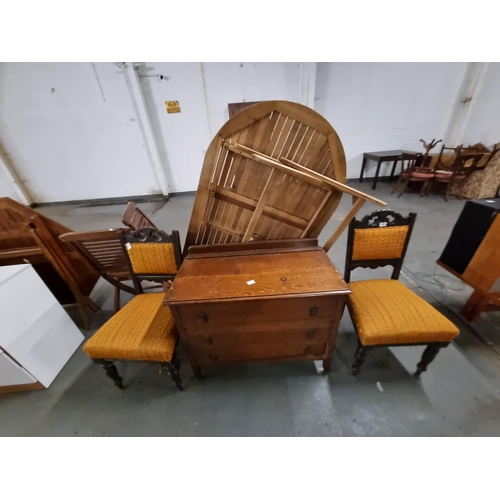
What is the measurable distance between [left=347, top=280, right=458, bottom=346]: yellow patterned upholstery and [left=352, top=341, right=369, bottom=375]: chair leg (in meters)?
0.08

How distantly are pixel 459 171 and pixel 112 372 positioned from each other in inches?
217

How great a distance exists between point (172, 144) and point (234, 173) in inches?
149

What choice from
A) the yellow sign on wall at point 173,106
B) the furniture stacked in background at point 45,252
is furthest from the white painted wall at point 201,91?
the furniture stacked in background at point 45,252

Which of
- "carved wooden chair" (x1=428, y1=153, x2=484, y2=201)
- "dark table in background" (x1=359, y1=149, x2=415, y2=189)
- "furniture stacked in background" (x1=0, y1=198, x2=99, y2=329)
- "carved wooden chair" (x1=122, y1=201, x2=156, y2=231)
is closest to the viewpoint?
"furniture stacked in background" (x1=0, y1=198, x2=99, y2=329)

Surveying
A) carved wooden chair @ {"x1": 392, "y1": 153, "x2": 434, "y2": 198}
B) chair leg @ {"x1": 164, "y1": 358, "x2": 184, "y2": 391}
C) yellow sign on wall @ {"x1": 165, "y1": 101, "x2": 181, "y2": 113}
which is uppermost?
yellow sign on wall @ {"x1": 165, "y1": 101, "x2": 181, "y2": 113}

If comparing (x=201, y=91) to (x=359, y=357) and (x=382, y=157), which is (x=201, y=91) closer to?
(x=382, y=157)

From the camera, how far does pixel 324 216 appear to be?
1.46m

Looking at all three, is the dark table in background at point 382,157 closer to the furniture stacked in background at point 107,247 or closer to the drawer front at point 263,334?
the drawer front at point 263,334

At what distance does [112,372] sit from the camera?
139cm

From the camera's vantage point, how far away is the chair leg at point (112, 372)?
1.32m

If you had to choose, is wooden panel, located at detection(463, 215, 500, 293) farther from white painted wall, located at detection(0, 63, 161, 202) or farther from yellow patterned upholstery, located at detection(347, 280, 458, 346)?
white painted wall, located at detection(0, 63, 161, 202)

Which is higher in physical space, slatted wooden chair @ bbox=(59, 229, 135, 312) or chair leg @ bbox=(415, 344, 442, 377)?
slatted wooden chair @ bbox=(59, 229, 135, 312)

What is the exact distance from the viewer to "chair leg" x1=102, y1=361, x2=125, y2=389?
4.32 feet

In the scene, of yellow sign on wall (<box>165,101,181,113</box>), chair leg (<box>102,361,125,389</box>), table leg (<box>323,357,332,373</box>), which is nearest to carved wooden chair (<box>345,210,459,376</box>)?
table leg (<box>323,357,332,373</box>)
